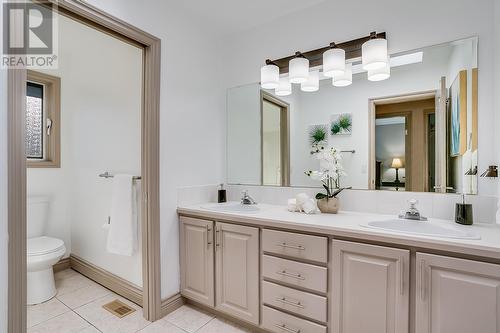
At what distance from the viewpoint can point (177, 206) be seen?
80.9 inches

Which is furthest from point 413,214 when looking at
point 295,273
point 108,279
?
point 108,279

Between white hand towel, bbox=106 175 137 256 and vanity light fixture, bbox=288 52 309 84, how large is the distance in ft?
5.20

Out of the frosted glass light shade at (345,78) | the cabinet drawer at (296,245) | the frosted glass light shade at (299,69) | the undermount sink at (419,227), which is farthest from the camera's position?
the frosted glass light shade at (299,69)

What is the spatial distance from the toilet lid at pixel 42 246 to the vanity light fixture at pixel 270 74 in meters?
2.38

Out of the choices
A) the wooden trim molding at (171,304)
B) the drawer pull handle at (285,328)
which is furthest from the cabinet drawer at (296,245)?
the wooden trim molding at (171,304)

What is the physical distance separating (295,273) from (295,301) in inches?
6.7

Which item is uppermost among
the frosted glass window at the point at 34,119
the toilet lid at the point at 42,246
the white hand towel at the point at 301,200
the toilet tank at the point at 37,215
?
the frosted glass window at the point at 34,119

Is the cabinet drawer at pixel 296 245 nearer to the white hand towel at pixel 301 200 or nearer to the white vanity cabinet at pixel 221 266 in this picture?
the white vanity cabinet at pixel 221 266

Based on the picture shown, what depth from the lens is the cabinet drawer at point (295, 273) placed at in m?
1.42

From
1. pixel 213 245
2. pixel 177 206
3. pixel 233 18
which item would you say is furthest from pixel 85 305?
pixel 233 18

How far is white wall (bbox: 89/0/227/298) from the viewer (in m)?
1.93

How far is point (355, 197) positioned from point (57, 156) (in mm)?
3088

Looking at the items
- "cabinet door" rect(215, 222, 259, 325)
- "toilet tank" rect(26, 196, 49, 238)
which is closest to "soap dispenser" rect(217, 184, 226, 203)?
"cabinet door" rect(215, 222, 259, 325)

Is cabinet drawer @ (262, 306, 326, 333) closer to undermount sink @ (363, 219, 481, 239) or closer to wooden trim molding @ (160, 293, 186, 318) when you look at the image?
undermount sink @ (363, 219, 481, 239)
